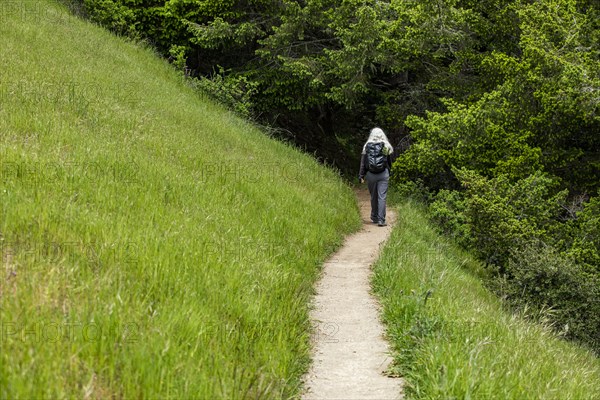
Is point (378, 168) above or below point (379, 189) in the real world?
above

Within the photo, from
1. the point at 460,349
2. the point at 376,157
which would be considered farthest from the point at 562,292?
the point at 460,349

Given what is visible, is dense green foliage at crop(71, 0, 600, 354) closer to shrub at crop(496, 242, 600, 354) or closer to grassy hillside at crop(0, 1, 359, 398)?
shrub at crop(496, 242, 600, 354)

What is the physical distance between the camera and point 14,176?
6.42m

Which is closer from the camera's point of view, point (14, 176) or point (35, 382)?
point (35, 382)

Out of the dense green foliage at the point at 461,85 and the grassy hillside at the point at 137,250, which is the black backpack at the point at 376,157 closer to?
Answer: the grassy hillside at the point at 137,250

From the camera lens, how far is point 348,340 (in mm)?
6496

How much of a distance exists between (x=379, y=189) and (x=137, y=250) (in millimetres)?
9918

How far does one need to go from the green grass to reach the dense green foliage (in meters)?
5.60

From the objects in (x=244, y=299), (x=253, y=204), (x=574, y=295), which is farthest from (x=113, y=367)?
(x=574, y=295)

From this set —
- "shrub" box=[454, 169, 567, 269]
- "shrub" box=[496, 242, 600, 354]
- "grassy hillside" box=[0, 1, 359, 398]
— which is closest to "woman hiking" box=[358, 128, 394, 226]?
"grassy hillside" box=[0, 1, 359, 398]

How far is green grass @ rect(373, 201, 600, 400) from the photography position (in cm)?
462

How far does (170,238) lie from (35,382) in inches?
Answer: 114

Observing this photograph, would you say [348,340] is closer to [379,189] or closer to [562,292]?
[562,292]

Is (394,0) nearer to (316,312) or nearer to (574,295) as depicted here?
(574,295)
